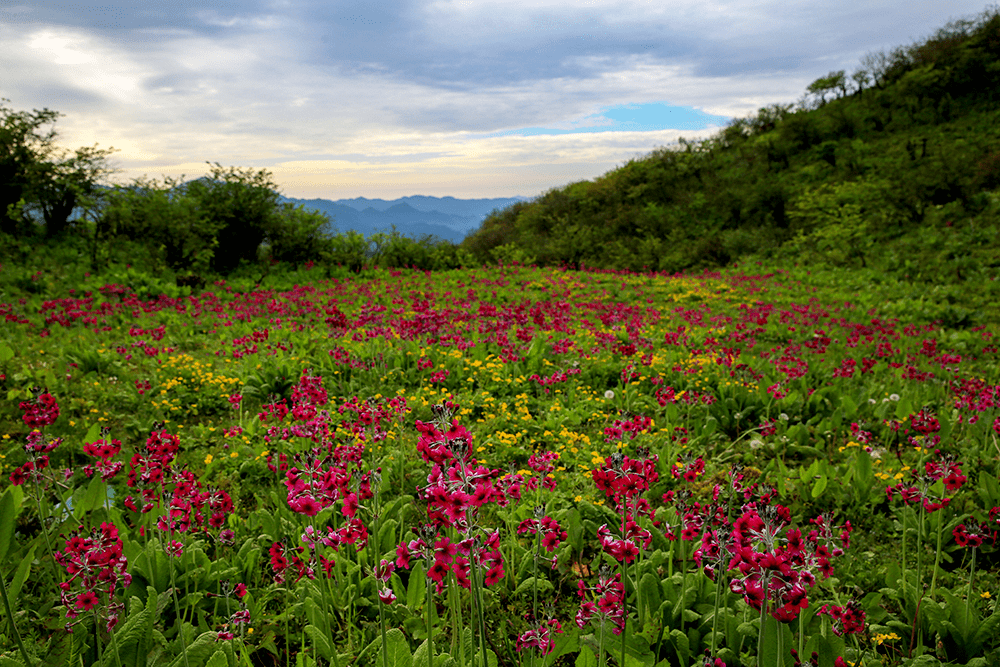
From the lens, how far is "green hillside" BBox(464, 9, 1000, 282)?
58.7 ft

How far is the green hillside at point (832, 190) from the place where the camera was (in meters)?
17.9

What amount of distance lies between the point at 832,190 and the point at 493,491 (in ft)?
95.7

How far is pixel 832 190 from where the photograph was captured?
2503 cm

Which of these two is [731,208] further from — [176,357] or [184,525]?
[184,525]

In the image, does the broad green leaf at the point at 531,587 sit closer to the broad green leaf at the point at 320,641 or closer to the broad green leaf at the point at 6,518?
the broad green leaf at the point at 320,641

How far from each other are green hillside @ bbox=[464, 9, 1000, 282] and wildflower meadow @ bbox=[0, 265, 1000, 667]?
409 inches

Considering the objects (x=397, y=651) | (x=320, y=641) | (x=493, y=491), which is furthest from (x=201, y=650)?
(x=493, y=491)

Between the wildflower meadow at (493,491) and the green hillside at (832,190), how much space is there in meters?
10.4

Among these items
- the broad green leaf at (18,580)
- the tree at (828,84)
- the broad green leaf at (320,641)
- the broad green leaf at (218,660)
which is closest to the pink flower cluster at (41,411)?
the broad green leaf at (18,580)

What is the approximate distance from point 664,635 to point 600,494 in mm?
1636

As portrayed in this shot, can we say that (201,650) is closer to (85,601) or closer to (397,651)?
(85,601)

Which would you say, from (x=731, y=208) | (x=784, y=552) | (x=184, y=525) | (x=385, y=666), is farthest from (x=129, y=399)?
(x=731, y=208)

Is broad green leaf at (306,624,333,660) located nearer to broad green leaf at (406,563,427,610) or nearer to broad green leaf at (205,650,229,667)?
broad green leaf at (205,650,229,667)

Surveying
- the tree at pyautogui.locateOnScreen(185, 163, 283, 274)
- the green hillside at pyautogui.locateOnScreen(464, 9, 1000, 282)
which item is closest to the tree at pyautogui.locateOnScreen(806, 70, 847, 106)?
the green hillside at pyautogui.locateOnScreen(464, 9, 1000, 282)
